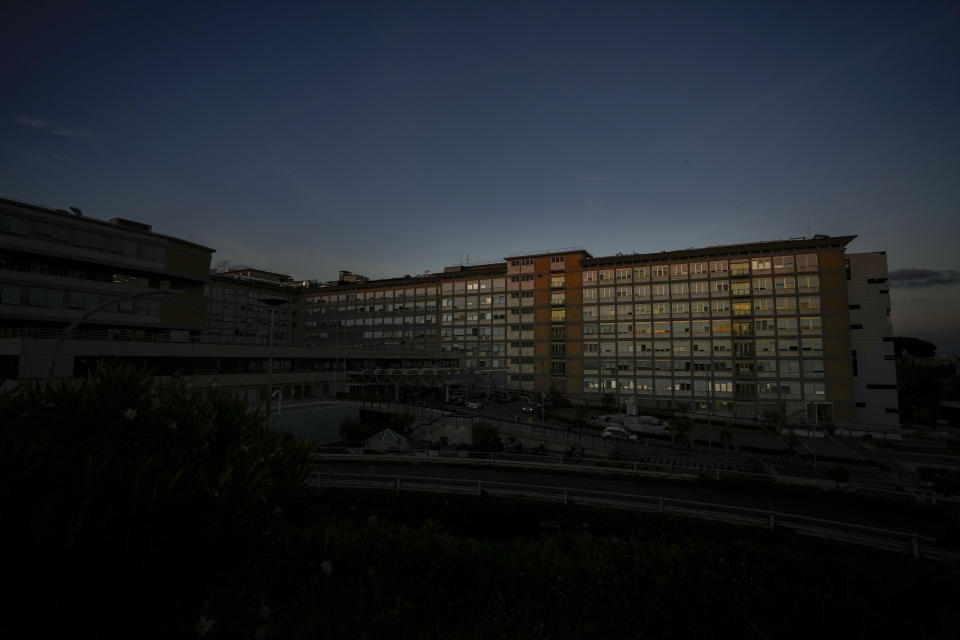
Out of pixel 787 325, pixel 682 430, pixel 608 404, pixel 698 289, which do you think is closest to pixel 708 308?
pixel 698 289

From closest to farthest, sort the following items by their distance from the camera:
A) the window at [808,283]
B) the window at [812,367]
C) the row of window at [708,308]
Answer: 1. the window at [812,367]
2. the window at [808,283]
3. the row of window at [708,308]

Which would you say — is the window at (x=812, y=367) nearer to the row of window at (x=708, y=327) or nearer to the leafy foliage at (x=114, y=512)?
the row of window at (x=708, y=327)

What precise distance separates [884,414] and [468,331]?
75320mm

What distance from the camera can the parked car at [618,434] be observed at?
51144 millimetres

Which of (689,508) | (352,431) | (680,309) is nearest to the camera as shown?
(689,508)

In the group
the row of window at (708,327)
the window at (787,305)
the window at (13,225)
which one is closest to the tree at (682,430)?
the row of window at (708,327)

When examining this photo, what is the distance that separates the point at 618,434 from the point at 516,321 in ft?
156

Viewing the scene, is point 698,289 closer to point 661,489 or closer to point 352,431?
point 661,489

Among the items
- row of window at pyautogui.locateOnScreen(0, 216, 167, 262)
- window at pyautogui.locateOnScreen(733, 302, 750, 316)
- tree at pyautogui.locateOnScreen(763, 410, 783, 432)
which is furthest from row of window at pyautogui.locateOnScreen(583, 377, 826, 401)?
row of window at pyautogui.locateOnScreen(0, 216, 167, 262)

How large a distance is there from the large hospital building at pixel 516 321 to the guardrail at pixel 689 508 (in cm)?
2017

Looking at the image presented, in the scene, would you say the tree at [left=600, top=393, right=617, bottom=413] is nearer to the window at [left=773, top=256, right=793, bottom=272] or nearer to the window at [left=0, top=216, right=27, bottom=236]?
the window at [left=773, top=256, right=793, bottom=272]

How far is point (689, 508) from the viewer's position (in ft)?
67.9

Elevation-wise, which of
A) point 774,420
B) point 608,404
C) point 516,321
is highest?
point 516,321

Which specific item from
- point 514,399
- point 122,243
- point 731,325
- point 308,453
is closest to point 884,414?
point 731,325
